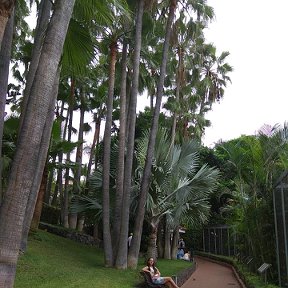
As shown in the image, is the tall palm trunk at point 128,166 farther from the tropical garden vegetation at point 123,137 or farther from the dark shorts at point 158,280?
the dark shorts at point 158,280

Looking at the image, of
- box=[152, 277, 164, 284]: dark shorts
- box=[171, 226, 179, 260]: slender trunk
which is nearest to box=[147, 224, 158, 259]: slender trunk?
box=[152, 277, 164, 284]: dark shorts

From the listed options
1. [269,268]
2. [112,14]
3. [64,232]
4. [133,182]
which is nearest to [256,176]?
[269,268]

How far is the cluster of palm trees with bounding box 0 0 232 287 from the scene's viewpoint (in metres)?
5.59

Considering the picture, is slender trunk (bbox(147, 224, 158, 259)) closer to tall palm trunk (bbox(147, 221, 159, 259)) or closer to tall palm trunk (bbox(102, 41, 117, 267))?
tall palm trunk (bbox(147, 221, 159, 259))

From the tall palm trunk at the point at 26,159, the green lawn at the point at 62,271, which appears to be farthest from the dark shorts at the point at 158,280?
the tall palm trunk at the point at 26,159

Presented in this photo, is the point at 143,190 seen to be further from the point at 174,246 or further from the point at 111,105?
the point at 174,246

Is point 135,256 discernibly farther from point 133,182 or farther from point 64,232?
point 64,232

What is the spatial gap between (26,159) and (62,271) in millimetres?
7253

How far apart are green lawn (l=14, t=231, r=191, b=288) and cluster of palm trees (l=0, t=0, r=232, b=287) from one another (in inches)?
39.8

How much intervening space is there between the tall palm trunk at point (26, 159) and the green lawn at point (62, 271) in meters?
Result: 4.32

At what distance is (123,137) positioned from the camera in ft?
52.4

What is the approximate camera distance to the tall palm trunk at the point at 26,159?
5.09 metres

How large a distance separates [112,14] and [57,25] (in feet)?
5.78

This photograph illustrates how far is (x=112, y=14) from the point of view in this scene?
7562mm
